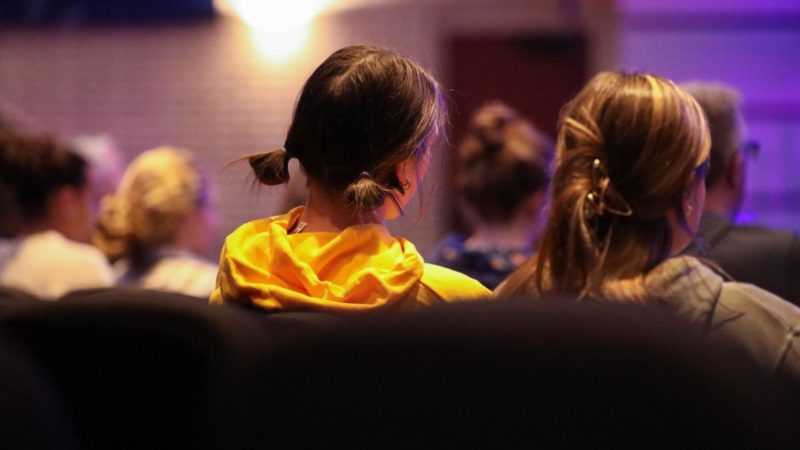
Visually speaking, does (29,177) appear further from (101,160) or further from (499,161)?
(499,161)

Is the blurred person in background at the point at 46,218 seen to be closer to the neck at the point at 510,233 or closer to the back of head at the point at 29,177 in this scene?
the back of head at the point at 29,177

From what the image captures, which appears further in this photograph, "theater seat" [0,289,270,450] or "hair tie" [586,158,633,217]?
"hair tie" [586,158,633,217]

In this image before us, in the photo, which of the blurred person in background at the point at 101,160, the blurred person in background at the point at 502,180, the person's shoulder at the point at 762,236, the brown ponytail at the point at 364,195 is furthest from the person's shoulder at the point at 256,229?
the blurred person in background at the point at 101,160

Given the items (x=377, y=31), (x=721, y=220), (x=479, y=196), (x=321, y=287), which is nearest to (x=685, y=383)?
(x=321, y=287)

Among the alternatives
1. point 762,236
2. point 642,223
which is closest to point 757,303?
point 642,223

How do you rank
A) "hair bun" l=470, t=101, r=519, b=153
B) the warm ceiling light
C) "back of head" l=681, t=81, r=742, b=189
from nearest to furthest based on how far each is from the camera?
"back of head" l=681, t=81, r=742, b=189 < "hair bun" l=470, t=101, r=519, b=153 < the warm ceiling light

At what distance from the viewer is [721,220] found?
2250 millimetres

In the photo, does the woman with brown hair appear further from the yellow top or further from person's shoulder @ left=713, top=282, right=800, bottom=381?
person's shoulder @ left=713, top=282, right=800, bottom=381

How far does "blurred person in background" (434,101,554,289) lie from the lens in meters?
3.22

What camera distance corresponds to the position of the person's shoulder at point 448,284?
5.20 feet

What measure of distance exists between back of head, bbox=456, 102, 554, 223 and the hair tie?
1585 millimetres

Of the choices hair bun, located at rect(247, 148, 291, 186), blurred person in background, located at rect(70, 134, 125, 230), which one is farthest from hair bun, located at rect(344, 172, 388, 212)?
blurred person in background, located at rect(70, 134, 125, 230)

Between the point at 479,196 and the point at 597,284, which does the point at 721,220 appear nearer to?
the point at 597,284

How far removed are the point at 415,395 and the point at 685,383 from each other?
0.55 feet
